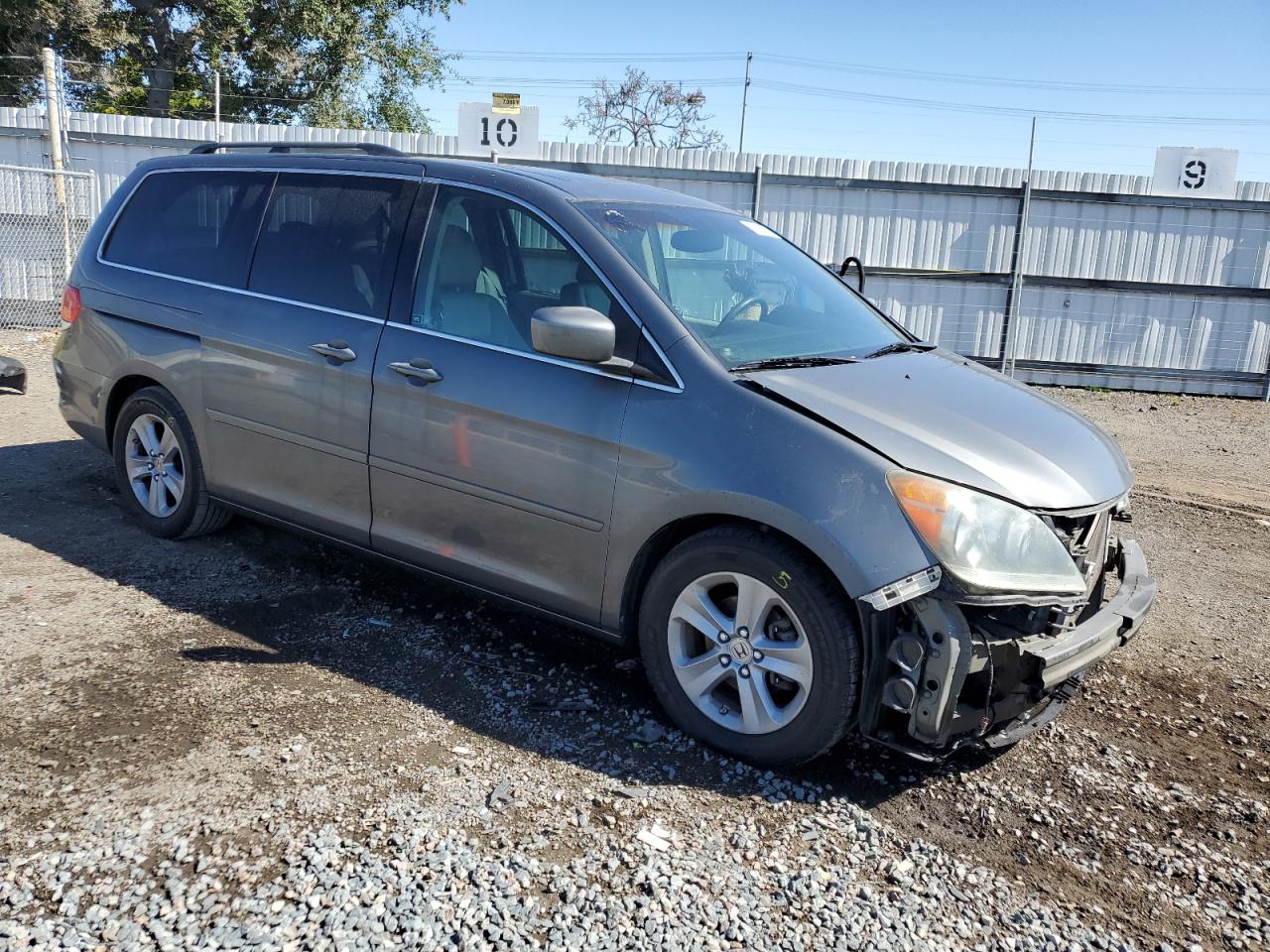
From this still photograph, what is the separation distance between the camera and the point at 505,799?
319cm

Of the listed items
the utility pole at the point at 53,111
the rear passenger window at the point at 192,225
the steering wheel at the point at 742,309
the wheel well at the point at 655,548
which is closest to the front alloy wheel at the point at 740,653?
the wheel well at the point at 655,548

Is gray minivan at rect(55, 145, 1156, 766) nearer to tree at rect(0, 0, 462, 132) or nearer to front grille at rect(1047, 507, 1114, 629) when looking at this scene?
front grille at rect(1047, 507, 1114, 629)

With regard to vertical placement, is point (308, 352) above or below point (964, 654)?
above

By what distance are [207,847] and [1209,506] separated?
265 inches

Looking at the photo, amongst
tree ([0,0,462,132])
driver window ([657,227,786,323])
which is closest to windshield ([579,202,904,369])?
driver window ([657,227,786,323])

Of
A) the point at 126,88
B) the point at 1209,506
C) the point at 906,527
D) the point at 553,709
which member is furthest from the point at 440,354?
the point at 126,88

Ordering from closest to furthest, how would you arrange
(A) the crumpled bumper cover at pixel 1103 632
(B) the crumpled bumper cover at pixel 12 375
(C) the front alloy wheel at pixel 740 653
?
(A) the crumpled bumper cover at pixel 1103 632 → (C) the front alloy wheel at pixel 740 653 → (B) the crumpled bumper cover at pixel 12 375

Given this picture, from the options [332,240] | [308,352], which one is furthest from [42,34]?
[308,352]

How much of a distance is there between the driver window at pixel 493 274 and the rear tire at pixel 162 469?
168 cm

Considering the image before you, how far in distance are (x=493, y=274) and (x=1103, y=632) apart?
2.53 m

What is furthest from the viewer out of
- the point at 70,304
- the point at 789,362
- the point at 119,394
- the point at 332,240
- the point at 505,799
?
the point at 70,304

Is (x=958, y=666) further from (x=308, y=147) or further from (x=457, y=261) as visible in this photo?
(x=308, y=147)

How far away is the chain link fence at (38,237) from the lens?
12.6 metres

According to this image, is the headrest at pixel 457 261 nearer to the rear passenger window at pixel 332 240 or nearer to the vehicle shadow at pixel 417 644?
the rear passenger window at pixel 332 240
